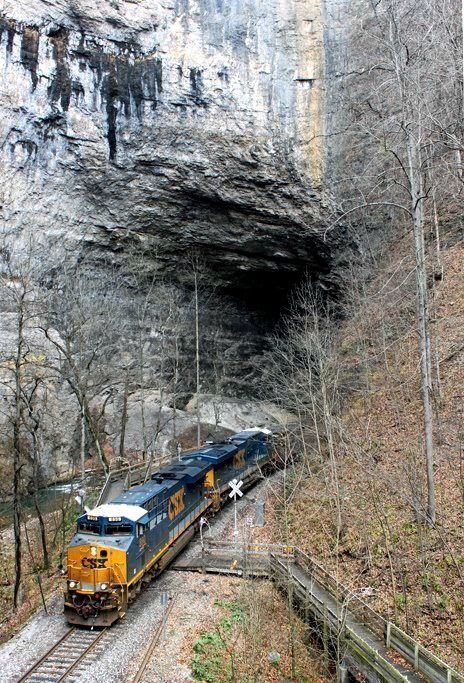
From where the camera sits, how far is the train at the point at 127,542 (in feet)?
38.4

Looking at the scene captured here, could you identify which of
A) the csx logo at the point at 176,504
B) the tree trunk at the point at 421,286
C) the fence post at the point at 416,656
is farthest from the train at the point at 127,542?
the tree trunk at the point at 421,286

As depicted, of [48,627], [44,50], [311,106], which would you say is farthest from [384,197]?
[48,627]

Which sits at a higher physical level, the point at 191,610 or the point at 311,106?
the point at 311,106

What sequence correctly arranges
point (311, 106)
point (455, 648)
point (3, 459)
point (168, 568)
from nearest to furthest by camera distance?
point (455, 648), point (168, 568), point (3, 459), point (311, 106)

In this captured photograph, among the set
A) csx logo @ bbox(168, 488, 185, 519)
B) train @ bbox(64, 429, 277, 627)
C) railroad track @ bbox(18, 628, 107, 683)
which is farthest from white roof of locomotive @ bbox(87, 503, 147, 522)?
railroad track @ bbox(18, 628, 107, 683)

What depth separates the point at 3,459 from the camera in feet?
83.1

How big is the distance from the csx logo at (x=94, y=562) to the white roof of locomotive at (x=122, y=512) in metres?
1.07

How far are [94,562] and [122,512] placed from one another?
132 cm

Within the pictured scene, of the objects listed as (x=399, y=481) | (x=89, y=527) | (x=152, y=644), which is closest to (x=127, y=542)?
(x=89, y=527)

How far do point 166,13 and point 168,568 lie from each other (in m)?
27.8

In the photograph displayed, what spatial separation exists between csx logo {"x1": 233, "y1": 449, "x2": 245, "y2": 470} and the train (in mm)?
4227

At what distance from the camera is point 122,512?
12758mm

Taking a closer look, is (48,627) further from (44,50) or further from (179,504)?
(44,50)

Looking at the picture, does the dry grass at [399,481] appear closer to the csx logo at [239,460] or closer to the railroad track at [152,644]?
the csx logo at [239,460]
